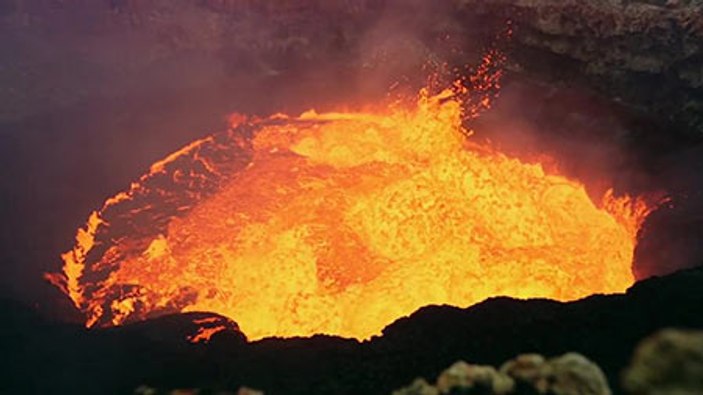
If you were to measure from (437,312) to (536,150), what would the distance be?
7.69m

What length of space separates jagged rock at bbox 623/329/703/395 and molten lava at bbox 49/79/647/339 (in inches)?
190

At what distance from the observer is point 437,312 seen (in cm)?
841

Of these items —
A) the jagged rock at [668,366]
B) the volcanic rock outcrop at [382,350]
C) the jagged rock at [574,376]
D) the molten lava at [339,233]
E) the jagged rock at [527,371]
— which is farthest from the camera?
the molten lava at [339,233]

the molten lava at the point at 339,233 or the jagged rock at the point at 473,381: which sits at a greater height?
the molten lava at the point at 339,233

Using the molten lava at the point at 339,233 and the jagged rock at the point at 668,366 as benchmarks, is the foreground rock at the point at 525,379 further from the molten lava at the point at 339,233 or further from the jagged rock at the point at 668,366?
the molten lava at the point at 339,233

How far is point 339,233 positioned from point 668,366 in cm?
780

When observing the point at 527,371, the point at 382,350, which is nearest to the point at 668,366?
the point at 527,371

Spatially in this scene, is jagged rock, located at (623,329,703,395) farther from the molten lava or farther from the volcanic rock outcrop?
the molten lava

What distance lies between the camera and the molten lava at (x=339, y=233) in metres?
11.7

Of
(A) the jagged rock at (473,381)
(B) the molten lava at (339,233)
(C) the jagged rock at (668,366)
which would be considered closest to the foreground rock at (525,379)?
(A) the jagged rock at (473,381)

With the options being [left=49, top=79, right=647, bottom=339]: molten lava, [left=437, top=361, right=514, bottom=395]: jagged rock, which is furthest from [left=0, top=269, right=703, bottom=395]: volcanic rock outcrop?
[left=49, top=79, right=647, bottom=339]: molten lava

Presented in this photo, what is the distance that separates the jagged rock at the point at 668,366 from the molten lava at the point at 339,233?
15.8 ft

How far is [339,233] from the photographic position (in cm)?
1331

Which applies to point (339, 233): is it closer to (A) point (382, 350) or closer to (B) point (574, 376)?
(A) point (382, 350)
